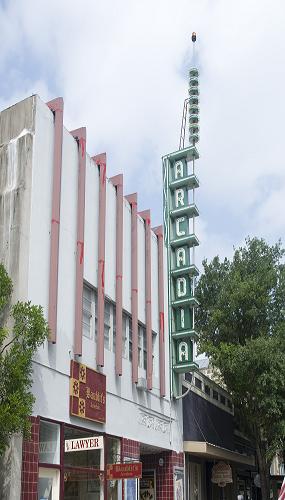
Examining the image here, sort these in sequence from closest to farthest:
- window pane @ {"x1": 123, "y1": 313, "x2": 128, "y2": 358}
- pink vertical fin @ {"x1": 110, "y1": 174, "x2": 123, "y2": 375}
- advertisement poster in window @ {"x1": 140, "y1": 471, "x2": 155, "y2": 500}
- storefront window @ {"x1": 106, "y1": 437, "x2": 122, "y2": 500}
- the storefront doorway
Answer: the storefront doorway
storefront window @ {"x1": 106, "y1": 437, "x2": 122, "y2": 500}
pink vertical fin @ {"x1": 110, "y1": 174, "x2": 123, "y2": 375}
window pane @ {"x1": 123, "y1": 313, "x2": 128, "y2": 358}
advertisement poster in window @ {"x1": 140, "y1": 471, "x2": 155, "y2": 500}

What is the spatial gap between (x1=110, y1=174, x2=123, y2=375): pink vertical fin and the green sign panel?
4.61m

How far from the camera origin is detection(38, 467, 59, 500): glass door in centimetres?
1456

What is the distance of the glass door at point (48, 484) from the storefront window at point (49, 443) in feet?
0.71

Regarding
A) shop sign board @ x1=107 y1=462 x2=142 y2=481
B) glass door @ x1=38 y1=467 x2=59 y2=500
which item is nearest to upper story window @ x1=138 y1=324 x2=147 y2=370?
shop sign board @ x1=107 y1=462 x2=142 y2=481

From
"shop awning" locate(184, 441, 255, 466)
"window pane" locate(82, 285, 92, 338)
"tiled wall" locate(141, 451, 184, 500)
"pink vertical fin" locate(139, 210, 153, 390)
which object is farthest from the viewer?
"shop awning" locate(184, 441, 255, 466)

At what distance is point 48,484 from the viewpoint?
14.9 meters

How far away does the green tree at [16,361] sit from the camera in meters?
11.8

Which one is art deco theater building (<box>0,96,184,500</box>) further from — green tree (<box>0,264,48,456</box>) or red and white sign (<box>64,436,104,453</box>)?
green tree (<box>0,264,48,456</box>)

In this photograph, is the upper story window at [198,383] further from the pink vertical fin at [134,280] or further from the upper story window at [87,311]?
the upper story window at [87,311]

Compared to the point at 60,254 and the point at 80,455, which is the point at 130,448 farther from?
the point at 60,254

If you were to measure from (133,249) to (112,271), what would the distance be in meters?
1.95

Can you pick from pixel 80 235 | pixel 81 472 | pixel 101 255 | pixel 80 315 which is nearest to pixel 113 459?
pixel 81 472

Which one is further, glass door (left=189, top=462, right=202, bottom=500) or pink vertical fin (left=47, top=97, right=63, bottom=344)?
glass door (left=189, top=462, right=202, bottom=500)

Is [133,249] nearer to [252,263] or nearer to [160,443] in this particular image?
[160,443]
